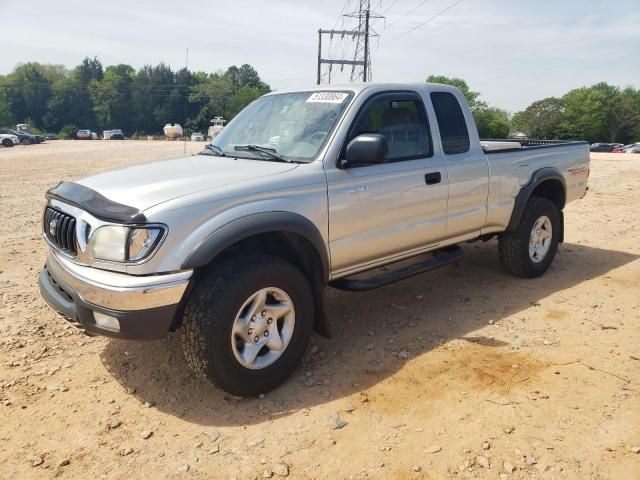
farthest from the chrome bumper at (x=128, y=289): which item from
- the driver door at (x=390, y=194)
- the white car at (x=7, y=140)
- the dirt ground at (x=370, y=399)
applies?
the white car at (x=7, y=140)

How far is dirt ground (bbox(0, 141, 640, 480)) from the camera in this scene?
2619 millimetres

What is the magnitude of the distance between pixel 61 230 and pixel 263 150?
1473 millimetres

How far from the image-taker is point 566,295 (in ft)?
16.3

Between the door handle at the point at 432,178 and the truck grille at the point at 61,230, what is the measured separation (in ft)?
8.57

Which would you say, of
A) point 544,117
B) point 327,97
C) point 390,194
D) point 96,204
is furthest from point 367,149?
point 544,117

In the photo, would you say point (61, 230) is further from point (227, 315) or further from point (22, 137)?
point (22, 137)

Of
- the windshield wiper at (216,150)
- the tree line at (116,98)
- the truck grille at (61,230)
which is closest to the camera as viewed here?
the truck grille at (61,230)

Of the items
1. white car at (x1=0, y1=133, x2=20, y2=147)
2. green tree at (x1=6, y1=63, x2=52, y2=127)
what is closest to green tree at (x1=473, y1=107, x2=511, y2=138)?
white car at (x1=0, y1=133, x2=20, y2=147)

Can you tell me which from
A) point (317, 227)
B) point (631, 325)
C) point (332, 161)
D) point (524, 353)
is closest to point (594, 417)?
point (524, 353)

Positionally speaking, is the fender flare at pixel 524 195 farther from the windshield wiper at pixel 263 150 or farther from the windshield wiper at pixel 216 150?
the windshield wiper at pixel 216 150

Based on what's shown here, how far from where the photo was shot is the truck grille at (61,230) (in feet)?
10.0

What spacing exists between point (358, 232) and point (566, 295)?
2581mm

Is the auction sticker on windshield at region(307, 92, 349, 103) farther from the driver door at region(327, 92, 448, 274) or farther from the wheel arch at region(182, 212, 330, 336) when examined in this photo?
the wheel arch at region(182, 212, 330, 336)

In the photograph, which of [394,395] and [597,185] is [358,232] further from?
[597,185]
